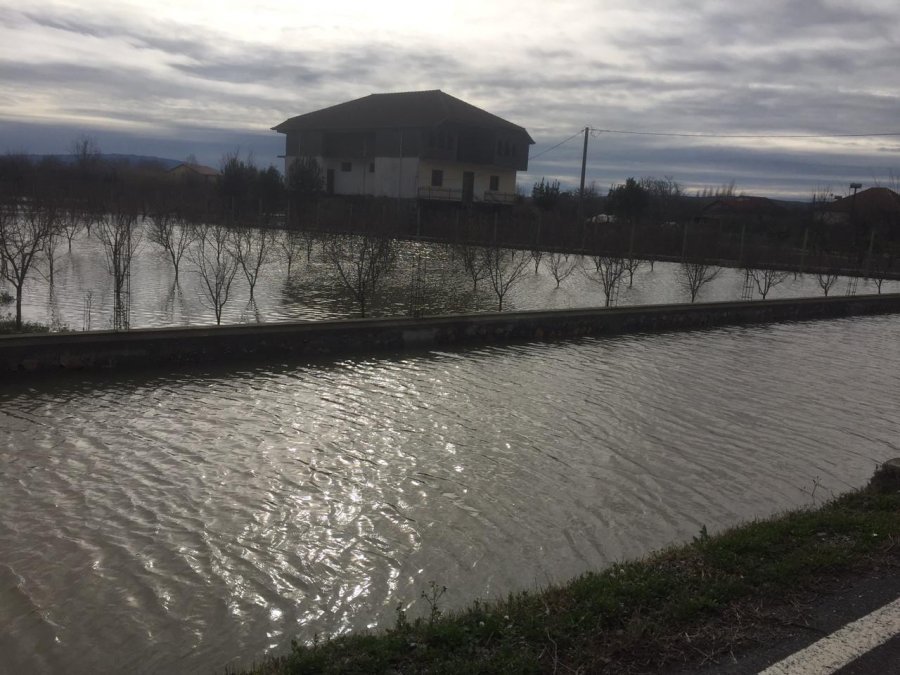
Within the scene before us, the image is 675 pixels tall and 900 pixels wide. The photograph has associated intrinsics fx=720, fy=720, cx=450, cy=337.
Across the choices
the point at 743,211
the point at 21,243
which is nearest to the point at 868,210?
the point at 743,211

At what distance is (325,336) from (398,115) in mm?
46022

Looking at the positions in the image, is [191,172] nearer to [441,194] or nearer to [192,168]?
[192,168]

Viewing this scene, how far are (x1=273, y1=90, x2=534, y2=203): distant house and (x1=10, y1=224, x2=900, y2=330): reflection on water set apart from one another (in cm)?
2294

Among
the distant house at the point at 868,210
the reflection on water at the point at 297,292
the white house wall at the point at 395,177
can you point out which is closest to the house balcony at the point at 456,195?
the white house wall at the point at 395,177

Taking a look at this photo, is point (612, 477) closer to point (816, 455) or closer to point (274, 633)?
point (816, 455)

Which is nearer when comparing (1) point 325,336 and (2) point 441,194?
(1) point 325,336

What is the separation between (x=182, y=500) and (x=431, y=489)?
2081 mm

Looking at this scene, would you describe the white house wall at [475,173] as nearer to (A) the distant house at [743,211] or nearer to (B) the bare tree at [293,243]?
(A) the distant house at [743,211]

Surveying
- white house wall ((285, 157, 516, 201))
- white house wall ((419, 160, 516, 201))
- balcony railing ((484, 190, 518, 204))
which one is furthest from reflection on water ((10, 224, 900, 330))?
balcony railing ((484, 190, 518, 204))

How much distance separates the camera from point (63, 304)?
14617 mm

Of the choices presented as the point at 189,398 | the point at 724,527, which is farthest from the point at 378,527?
the point at 189,398

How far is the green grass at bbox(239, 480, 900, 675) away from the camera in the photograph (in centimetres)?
A: 324

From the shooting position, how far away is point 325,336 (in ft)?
38.1

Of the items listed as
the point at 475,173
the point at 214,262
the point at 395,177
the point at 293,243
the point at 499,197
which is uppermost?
the point at 475,173
